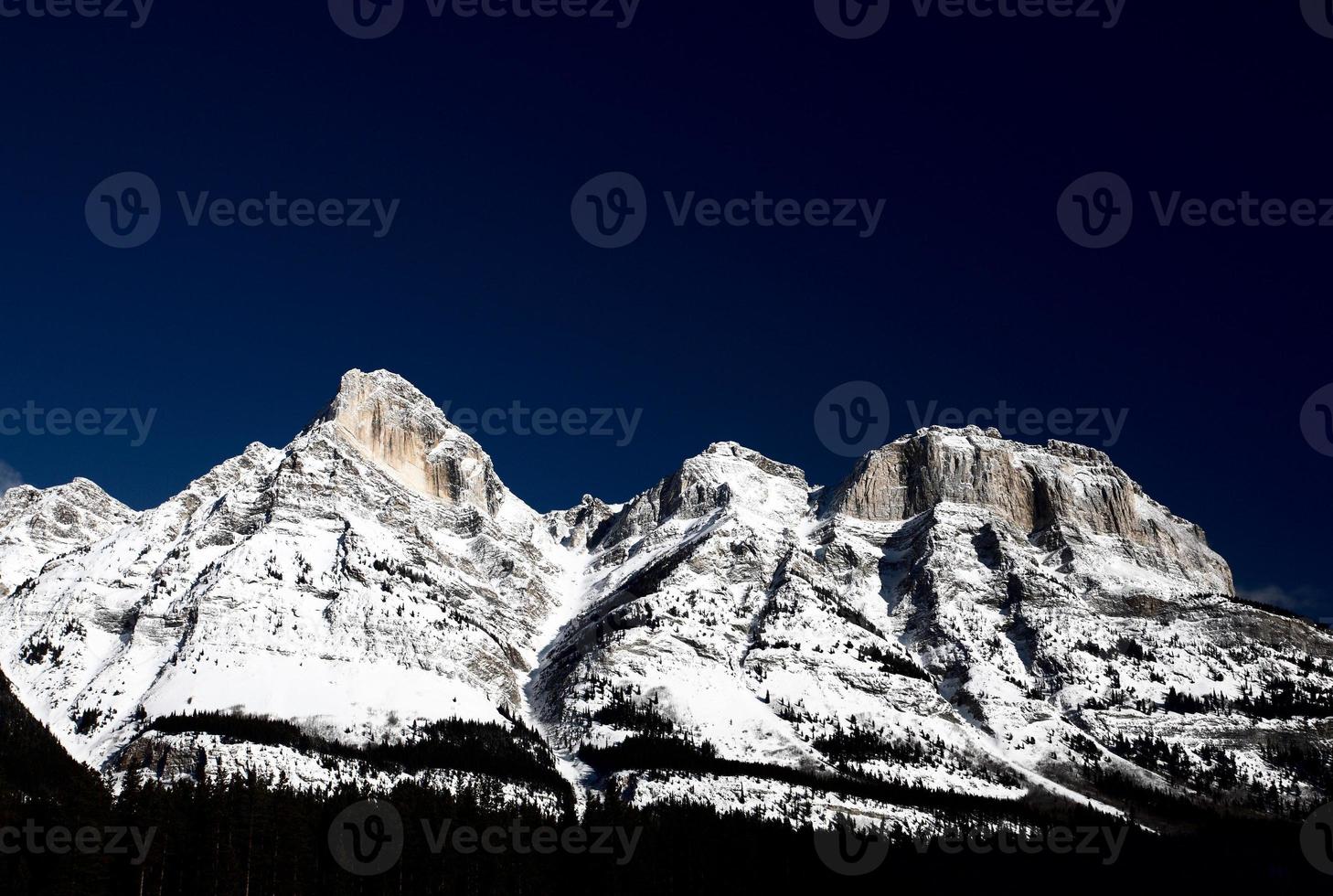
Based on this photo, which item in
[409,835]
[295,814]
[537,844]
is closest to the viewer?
[295,814]

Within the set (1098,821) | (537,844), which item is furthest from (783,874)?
(1098,821)

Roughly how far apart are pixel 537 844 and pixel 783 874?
3022 centimetres

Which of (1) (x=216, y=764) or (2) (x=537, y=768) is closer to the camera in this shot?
(1) (x=216, y=764)

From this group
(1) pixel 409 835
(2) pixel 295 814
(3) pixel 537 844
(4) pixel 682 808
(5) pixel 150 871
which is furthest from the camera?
(4) pixel 682 808

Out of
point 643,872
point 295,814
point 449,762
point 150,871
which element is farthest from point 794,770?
point 150,871

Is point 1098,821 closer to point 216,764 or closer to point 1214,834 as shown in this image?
point 1214,834

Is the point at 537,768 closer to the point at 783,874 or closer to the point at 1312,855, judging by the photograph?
the point at 783,874

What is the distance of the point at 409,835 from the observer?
117312mm

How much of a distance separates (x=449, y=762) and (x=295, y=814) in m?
79.9

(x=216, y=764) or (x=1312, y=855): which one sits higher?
(x=216, y=764)

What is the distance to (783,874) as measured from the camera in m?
131

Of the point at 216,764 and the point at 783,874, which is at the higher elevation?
the point at 216,764

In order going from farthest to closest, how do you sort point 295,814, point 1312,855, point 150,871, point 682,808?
point 1312,855
point 682,808
point 295,814
point 150,871

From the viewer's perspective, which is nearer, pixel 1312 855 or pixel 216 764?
pixel 216 764
